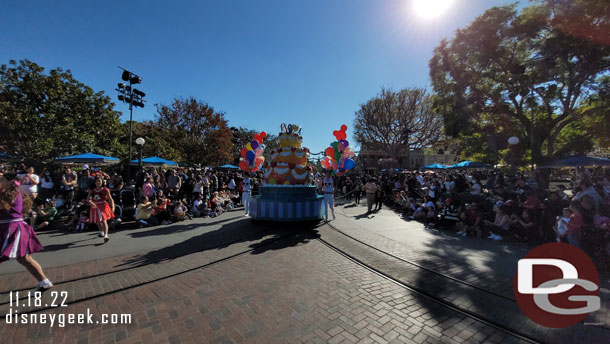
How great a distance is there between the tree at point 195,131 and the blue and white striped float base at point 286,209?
2044 cm

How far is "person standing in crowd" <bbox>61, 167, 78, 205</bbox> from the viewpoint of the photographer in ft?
A: 29.5

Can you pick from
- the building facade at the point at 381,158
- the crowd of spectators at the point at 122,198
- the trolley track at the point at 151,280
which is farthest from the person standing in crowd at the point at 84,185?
the building facade at the point at 381,158

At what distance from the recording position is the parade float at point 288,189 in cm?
838

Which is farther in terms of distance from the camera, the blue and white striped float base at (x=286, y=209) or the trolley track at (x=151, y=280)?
the blue and white striped float base at (x=286, y=209)

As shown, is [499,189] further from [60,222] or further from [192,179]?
[60,222]

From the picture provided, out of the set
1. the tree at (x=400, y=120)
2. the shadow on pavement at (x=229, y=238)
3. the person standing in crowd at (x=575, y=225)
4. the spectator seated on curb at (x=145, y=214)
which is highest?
the tree at (x=400, y=120)

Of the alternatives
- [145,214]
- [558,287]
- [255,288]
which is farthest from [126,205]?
[558,287]

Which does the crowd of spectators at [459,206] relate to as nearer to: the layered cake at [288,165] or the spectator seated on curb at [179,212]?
the spectator seated on curb at [179,212]

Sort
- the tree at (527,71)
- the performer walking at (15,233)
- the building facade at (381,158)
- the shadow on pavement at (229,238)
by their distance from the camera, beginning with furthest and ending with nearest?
the building facade at (381,158)
the tree at (527,71)
the shadow on pavement at (229,238)
the performer walking at (15,233)

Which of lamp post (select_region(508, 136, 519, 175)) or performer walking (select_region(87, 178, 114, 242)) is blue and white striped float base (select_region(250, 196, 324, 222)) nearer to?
performer walking (select_region(87, 178, 114, 242))

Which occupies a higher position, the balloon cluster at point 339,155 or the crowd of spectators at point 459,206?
the balloon cluster at point 339,155

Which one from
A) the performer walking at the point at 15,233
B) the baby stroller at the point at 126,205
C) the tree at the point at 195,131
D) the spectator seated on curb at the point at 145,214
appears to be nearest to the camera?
the performer walking at the point at 15,233

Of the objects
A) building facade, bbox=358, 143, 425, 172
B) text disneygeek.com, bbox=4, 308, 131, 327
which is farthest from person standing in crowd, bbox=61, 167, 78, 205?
building facade, bbox=358, 143, 425, 172

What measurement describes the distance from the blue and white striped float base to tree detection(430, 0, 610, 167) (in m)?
14.7
